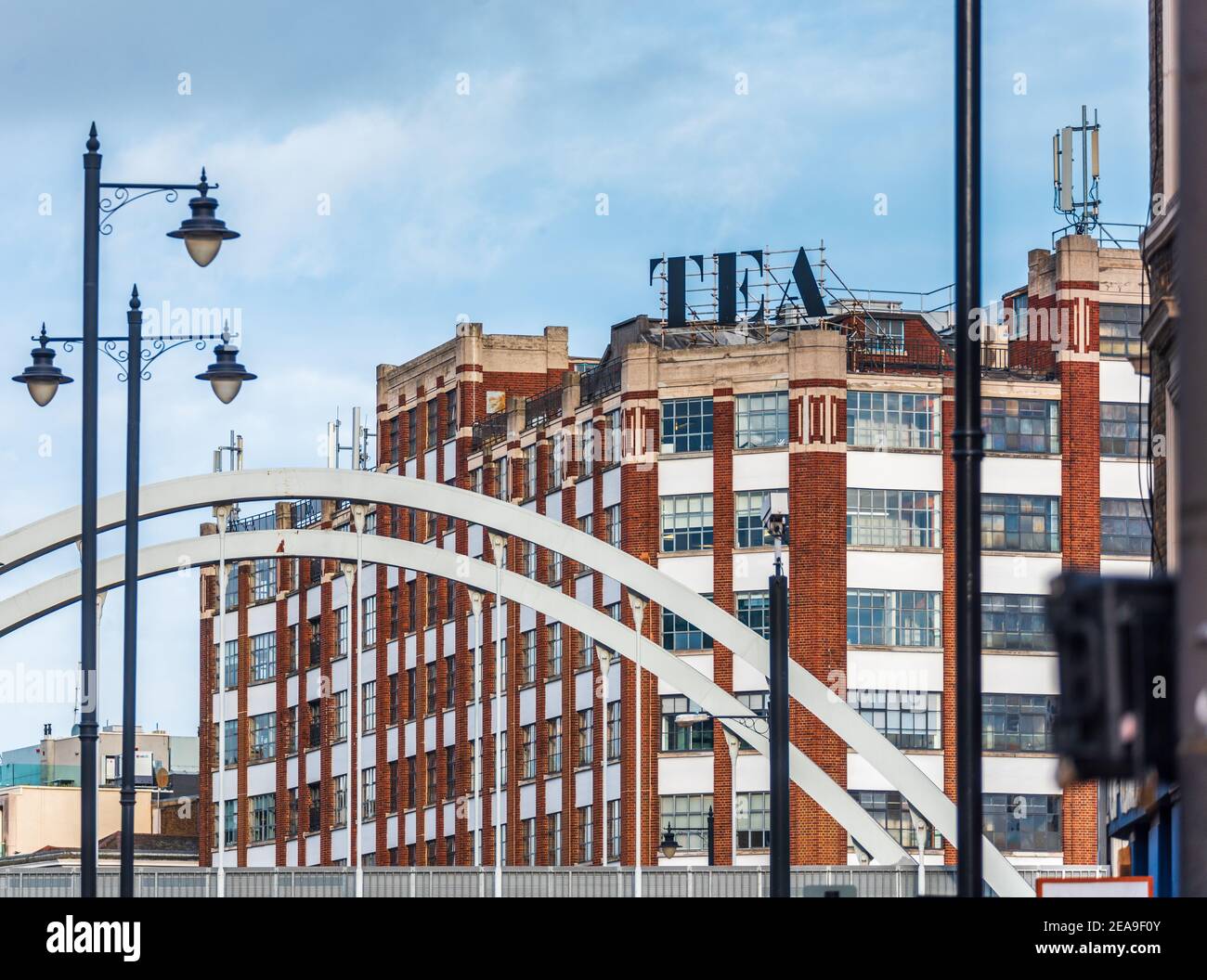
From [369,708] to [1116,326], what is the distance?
34.0 metres

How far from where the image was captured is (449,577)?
158ft

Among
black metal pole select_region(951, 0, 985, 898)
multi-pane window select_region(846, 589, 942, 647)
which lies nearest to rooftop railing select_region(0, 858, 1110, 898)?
multi-pane window select_region(846, 589, 942, 647)

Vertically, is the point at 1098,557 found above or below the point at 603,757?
above

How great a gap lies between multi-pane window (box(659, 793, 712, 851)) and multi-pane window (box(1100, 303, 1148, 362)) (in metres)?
21.0

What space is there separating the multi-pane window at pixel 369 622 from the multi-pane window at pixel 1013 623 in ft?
90.3

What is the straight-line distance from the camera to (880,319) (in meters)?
85.4

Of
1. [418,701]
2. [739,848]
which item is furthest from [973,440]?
[418,701]

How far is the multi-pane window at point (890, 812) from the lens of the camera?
79.6 metres

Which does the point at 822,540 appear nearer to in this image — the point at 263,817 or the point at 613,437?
the point at 613,437

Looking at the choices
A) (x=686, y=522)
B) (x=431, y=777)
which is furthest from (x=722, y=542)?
(x=431, y=777)

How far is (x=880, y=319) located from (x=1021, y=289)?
209 inches

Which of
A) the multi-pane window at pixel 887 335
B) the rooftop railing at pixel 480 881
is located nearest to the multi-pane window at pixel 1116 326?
the multi-pane window at pixel 887 335

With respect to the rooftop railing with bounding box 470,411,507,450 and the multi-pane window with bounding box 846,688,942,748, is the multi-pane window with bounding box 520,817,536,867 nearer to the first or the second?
the multi-pane window with bounding box 846,688,942,748

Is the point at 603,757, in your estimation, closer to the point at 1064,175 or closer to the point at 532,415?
the point at 532,415
